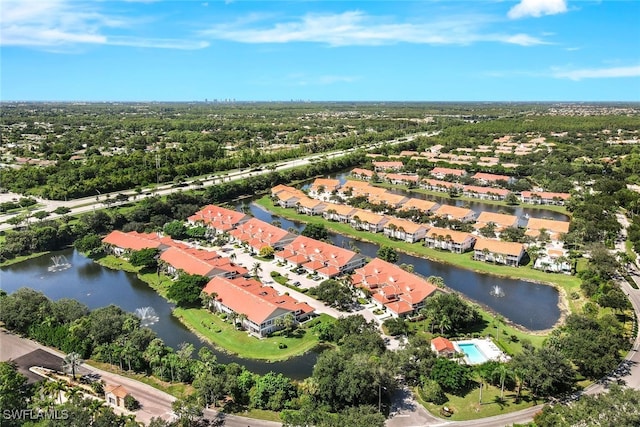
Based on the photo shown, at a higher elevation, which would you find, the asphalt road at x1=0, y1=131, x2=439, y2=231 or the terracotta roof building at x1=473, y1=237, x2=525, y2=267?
the asphalt road at x1=0, y1=131, x2=439, y2=231

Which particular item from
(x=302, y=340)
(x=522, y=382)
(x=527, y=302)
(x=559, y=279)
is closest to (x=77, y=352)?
(x=302, y=340)

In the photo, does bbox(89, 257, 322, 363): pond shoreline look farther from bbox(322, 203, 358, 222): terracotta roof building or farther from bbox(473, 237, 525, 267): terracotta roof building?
bbox(322, 203, 358, 222): terracotta roof building

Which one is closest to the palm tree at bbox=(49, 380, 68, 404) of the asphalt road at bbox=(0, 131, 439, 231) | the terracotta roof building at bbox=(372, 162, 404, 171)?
the asphalt road at bbox=(0, 131, 439, 231)

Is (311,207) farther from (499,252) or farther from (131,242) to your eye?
(499,252)

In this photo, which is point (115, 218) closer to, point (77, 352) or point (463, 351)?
point (77, 352)

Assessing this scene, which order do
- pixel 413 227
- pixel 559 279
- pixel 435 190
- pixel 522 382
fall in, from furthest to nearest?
1. pixel 435 190
2. pixel 413 227
3. pixel 559 279
4. pixel 522 382

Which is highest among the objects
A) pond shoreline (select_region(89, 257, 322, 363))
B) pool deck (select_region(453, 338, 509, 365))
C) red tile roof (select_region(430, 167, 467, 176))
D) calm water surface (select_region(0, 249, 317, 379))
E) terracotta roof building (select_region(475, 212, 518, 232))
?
red tile roof (select_region(430, 167, 467, 176))

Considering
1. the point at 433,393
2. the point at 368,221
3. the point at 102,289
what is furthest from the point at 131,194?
the point at 433,393
